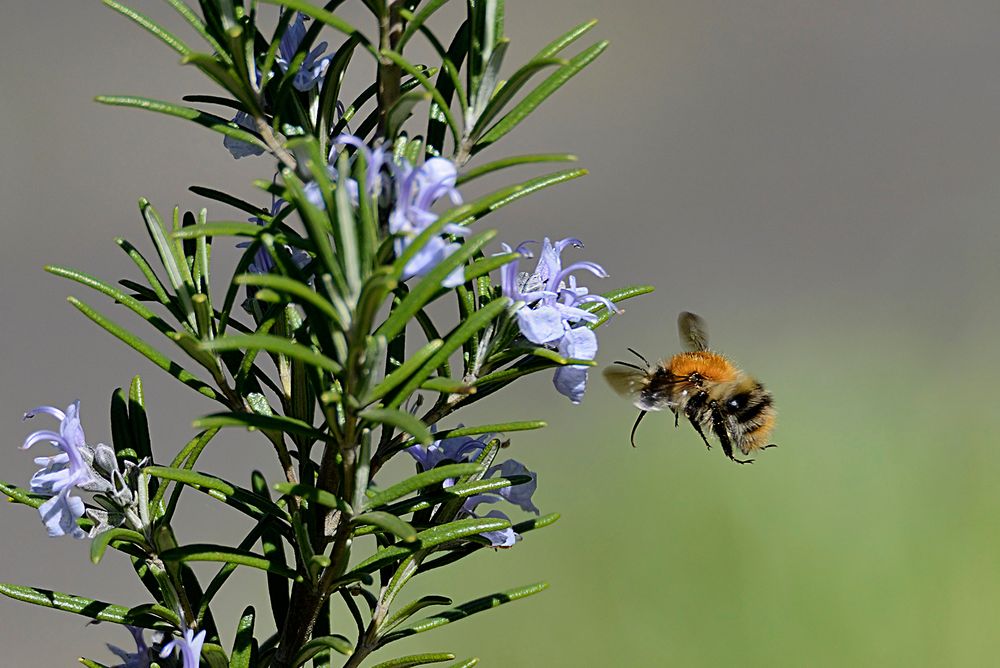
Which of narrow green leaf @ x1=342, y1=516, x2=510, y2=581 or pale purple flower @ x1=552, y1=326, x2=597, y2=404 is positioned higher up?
pale purple flower @ x1=552, y1=326, x2=597, y2=404

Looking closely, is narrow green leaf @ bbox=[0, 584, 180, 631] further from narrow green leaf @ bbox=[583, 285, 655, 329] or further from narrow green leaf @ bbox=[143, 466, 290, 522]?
narrow green leaf @ bbox=[583, 285, 655, 329]

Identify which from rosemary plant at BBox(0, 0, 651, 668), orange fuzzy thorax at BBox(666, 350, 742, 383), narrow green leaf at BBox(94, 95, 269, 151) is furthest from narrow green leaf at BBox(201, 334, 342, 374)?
orange fuzzy thorax at BBox(666, 350, 742, 383)

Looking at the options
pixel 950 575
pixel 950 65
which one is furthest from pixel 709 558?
pixel 950 65

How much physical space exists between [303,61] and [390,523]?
405 mm

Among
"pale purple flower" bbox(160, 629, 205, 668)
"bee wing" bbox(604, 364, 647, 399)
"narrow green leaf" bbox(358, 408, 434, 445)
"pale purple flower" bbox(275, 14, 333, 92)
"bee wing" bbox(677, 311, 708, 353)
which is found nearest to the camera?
"narrow green leaf" bbox(358, 408, 434, 445)

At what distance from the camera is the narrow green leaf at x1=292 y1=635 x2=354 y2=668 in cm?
84

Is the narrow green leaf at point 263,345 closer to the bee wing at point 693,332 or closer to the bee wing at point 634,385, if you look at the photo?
the bee wing at point 634,385

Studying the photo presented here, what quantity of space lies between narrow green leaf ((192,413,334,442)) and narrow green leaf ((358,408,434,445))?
0.07 metres

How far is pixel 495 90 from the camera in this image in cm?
98

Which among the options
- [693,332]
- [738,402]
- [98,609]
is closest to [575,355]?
[98,609]

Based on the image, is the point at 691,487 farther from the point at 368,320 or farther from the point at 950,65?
the point at 950,65

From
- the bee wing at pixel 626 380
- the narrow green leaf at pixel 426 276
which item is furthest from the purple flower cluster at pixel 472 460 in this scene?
the bee wing at pixel 626 380

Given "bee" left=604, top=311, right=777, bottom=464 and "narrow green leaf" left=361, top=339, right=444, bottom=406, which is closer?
"narrow green leaf" left=361, top=339, right=444, bottom=406

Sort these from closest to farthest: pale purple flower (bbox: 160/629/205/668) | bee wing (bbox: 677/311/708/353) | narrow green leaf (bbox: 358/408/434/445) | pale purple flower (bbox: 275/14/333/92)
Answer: narrow green leaf (bbox: 358/408/434/445), pale purple flower (bbox: 160/629/205/668), pale purple flower (bbox: 275/14/333/92), bee wing (bbox: 677/311/708/353)
